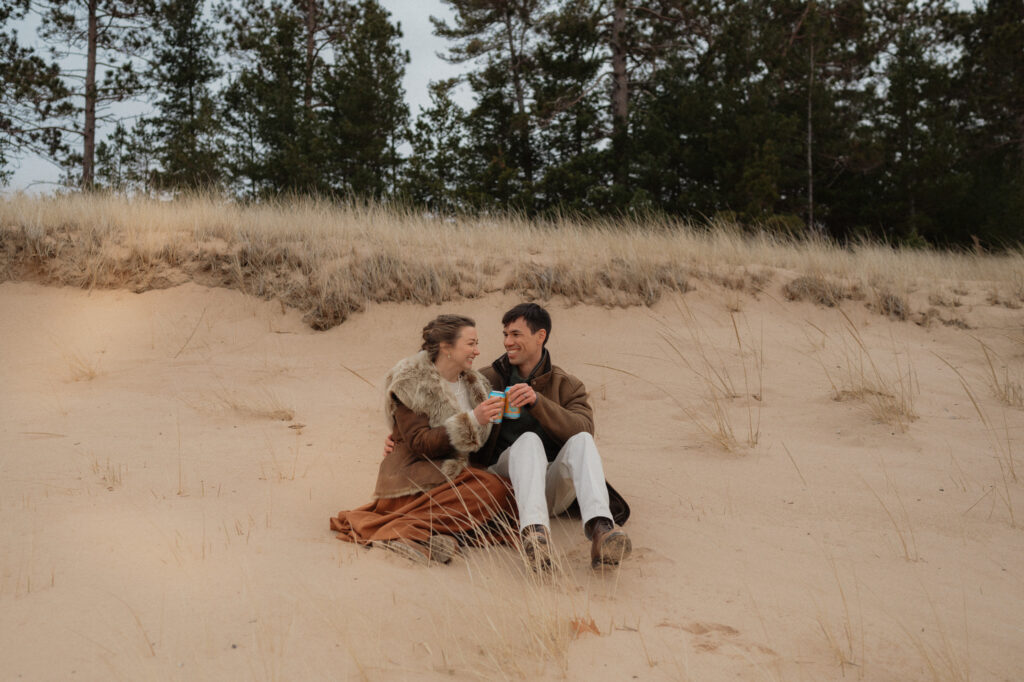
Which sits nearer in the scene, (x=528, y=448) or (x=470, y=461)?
(x=528, y=448)

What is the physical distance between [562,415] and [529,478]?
0.42 m

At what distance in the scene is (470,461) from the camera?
4.18m

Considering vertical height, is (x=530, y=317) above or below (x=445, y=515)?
above

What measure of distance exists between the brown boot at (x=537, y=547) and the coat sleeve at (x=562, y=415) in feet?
1.83

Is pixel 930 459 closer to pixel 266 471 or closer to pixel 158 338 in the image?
pixel 266 471

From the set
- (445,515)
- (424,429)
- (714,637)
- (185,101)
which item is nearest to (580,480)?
(445,515)

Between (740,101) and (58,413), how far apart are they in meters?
15.6

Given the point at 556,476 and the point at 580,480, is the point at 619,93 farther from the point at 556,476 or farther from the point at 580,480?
the point at 580,480

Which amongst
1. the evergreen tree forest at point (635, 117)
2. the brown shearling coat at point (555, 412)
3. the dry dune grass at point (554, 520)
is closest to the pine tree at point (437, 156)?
the evergreen tree forest at point (635, 117)

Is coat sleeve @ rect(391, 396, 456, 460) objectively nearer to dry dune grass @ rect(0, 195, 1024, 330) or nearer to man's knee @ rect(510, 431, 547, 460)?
man's knee @ rect(510, 431, 547, 460)

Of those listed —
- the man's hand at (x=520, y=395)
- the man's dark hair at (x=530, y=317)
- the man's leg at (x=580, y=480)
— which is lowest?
the man's leg at (x=580, y=480)

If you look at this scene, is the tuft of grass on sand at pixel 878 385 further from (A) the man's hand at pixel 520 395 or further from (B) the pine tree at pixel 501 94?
(B) the pine tree at pixel 501 94

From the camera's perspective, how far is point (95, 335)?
7688 mm

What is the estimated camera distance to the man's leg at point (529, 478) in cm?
350
